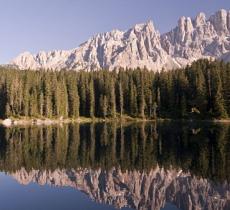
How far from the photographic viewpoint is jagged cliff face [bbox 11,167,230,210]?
91.0ft

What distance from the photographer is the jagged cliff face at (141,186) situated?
27.8 m

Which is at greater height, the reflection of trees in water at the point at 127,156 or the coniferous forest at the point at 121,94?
the coniferous forest at the point at 121,94

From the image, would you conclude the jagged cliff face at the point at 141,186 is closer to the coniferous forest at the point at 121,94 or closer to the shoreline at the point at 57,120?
the shoreline at the point at 57,120

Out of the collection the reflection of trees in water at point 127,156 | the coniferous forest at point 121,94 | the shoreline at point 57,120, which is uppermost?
the coniferous forest at point 121,94

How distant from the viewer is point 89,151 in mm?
56469

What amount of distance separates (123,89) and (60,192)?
142751 millimetres

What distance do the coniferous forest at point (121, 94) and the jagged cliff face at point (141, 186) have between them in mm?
104398

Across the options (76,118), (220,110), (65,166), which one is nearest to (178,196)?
(65,166)

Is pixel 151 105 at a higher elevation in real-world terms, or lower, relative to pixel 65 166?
higher

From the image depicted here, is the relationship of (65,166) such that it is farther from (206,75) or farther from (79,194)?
(206,75)

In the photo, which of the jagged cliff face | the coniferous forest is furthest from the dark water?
the coniferous forest

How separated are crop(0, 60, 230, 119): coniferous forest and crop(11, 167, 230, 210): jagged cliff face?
104398 millimetres

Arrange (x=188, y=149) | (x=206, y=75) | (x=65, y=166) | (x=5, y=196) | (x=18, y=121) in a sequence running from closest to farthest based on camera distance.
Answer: (x=5, y=196)
(x=65, y=166)
(x=188, y=149)
(x=18, y=121)
(x=206, y=75)

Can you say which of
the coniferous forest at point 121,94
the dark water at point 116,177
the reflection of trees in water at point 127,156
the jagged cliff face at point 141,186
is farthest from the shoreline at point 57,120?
the jagged cliff face at point 141,186
